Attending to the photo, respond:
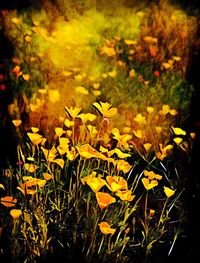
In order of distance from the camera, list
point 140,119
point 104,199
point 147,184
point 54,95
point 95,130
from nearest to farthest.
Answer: point 104,199 < point 147,184 < point 95,130 < point 140,119 < point 54,95

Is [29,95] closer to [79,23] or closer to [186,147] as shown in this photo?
[79,23]

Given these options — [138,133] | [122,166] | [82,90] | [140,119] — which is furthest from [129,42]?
[122,166]

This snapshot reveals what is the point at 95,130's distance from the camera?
181 cm

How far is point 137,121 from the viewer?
2.06 m

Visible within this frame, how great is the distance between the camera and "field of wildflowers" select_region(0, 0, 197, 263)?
1570 mm

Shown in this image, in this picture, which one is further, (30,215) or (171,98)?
(171,98)

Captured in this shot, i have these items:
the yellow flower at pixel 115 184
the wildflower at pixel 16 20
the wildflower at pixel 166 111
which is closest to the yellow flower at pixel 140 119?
the wildflower at pixel 166 111

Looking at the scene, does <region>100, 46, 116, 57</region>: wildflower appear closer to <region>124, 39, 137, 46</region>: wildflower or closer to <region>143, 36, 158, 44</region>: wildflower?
<region>124, 39, 137, 46</region>: wildflower

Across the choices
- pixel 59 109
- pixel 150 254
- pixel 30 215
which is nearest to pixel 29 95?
pixel 59 109

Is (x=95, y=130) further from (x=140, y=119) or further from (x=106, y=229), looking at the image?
(x=106, y=229)

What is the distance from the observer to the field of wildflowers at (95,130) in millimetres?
1570

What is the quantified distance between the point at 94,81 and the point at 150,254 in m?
1.03

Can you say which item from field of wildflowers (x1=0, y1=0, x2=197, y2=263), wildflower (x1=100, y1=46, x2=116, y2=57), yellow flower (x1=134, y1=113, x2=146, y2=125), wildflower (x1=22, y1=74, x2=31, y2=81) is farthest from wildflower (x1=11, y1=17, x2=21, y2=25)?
yellow flower (x1=134, y1=113, x2=146, y2=125)

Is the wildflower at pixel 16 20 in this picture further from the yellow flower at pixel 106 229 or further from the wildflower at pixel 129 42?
the yellow flower at pixel 106 229
